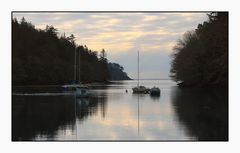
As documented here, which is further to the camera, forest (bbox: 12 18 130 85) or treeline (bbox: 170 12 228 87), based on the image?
forest (bbox: 12 18 130 85)

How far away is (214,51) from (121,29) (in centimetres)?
1975

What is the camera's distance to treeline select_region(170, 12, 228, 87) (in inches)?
1224

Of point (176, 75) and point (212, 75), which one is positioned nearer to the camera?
point (212, 75)

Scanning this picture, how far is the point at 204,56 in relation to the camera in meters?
38.0

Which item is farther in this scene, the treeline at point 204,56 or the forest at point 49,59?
the forest at point 49,59

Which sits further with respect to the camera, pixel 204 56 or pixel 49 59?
pixel 49 59

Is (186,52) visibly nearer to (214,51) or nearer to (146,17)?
(214,51)

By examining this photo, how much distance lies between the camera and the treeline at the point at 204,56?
102ft

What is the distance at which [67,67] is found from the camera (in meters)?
57.8
